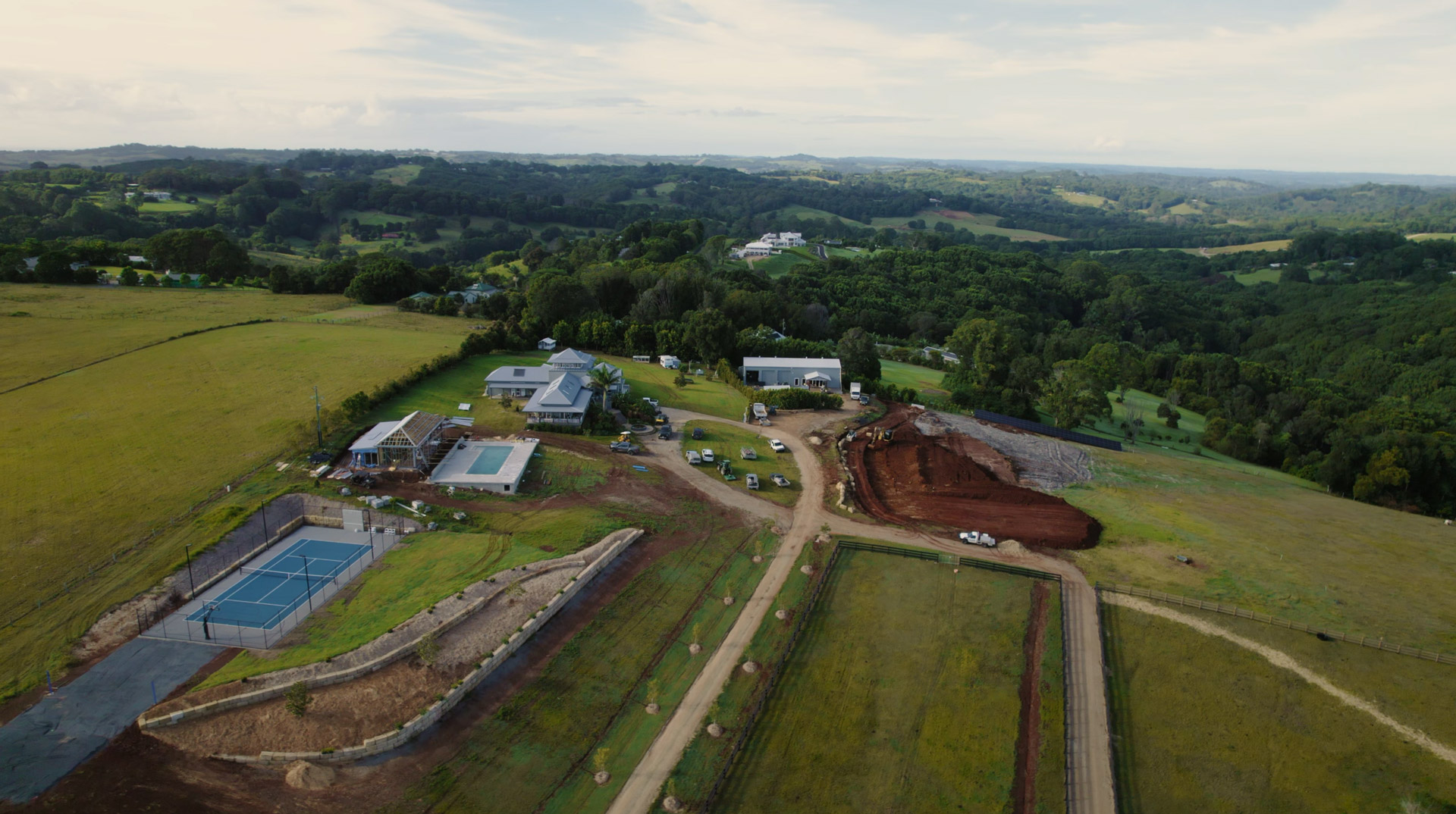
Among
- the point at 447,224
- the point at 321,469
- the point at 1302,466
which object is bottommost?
the point at 1302,466

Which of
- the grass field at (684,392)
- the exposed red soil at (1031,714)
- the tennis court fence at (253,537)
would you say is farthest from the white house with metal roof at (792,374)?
the tennis court fence at (253,537)

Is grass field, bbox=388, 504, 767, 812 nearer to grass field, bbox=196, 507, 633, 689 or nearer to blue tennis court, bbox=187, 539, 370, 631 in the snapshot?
grass field, bbox=196, 507, 633, 689

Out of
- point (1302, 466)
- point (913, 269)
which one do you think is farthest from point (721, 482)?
point (913, 269)

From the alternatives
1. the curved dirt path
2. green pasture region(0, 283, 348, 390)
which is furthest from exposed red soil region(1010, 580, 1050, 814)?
green pasture region(0, 283, 348, 390)

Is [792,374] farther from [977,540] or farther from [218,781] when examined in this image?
[218,781]

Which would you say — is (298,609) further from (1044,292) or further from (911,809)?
(1044,292)

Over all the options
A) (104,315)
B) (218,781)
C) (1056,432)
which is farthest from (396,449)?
(1056,432)
